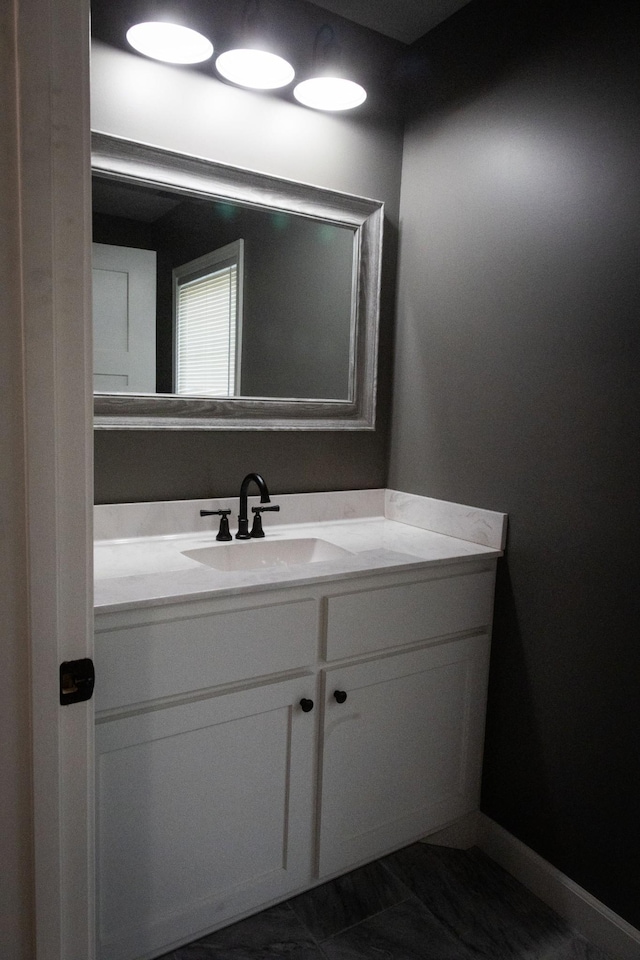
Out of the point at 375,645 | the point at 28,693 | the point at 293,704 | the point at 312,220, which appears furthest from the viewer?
the point at 312,220

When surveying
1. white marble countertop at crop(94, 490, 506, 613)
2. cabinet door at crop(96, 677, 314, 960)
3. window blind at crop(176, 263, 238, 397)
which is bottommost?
cabinet door at crop(96, 677, 314, 960)

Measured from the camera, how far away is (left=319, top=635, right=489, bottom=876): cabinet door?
5.44ft

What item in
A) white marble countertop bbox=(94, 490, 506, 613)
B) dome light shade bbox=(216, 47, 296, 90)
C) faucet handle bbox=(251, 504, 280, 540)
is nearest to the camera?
white marble countertop bbox=(94, 490, 506, 613)

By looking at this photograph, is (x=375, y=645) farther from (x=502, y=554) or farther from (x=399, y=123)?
(x=399, y=123)

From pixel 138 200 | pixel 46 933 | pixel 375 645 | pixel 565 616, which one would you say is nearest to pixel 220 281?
pixel 138 200

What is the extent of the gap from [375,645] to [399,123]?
1.65 meters

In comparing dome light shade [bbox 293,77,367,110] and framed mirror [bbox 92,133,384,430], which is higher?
dome light shade [bbox 293,77,367,110]

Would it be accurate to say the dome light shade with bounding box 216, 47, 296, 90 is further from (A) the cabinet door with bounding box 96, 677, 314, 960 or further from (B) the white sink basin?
(A) the cabinet door with bounding box 96, 677, 314, 960

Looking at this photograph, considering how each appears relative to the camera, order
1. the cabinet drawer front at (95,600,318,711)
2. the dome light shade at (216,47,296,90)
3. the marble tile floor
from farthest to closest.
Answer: the dome light shade at (216,47,296,90) < the marble tile floor < the cabinet drawer front at (95,600,318,711)

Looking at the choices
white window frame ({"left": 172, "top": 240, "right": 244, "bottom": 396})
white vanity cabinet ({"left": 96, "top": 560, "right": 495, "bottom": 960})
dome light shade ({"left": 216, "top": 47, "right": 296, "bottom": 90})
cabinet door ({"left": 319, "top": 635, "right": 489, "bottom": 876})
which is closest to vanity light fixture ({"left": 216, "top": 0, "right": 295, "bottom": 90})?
dome light shade ({"left": 216, "top": 47, "right": 296, "bottom": 90})

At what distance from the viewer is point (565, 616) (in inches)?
67.8

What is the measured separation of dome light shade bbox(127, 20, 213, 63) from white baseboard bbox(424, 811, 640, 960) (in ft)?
7.23

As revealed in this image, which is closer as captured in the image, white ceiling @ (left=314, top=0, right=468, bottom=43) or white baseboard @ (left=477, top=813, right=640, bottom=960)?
white baseboard @ (left=477, top=813, right=640, bottom=960)

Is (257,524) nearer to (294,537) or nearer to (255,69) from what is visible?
(294,537)
